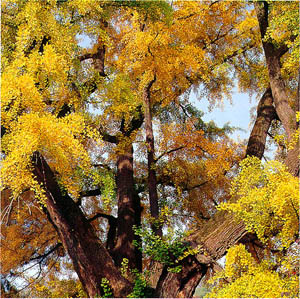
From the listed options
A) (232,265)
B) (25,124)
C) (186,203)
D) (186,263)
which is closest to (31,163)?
(25,124)

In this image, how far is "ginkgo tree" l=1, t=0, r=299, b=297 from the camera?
174 inches

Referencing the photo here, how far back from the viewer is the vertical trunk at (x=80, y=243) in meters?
5.12

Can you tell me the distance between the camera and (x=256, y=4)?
5867 millimetres

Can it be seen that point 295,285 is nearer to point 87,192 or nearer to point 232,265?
point 232,265

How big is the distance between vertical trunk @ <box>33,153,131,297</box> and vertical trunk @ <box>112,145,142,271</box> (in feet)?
3.79

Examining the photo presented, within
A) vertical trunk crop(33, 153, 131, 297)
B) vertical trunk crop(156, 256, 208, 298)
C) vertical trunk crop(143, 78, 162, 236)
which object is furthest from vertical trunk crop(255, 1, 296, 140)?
vertical trunk crop(33, 153, 131, 297)

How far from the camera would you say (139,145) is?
8.46m

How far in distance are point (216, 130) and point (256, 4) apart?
11.4ft

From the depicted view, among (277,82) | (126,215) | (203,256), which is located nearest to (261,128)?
(277,82)

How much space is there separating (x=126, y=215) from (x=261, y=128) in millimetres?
3066

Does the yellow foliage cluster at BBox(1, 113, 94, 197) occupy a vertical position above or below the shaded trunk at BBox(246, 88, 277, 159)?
above

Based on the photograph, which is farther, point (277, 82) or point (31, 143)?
point (277, 82)

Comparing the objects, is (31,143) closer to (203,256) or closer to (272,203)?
(203,256)

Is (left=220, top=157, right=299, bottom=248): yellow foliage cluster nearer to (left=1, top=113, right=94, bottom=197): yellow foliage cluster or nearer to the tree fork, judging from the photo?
(left=1, top=113, right=94, bottom=197): yellow foliage cluster
